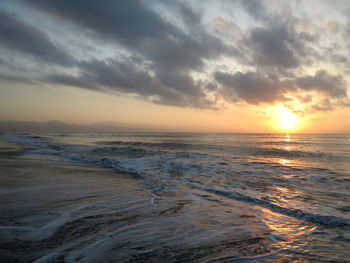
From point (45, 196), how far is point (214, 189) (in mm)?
5626

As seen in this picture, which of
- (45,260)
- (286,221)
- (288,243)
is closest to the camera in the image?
(45,260)

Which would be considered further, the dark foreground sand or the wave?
the wave

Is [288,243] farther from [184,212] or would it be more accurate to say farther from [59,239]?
[59,239]

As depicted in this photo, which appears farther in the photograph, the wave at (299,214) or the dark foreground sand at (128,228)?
the wave at (299,214)

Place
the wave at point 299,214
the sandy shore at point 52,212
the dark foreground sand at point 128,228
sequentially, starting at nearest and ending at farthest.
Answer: the dark foreground sand at point 128,228 < the sandy shore at point 52,212 < the wave at point 299,214

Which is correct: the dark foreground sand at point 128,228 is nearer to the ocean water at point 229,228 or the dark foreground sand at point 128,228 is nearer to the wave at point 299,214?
the ocean water at point 229,228

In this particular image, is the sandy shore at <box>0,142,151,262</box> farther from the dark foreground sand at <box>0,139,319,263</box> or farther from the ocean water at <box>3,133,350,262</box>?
the ocean water at <box>3,133,350,262</box>

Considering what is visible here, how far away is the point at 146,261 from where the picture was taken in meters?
3.04

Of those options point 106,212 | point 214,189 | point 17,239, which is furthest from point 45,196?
point 214,189

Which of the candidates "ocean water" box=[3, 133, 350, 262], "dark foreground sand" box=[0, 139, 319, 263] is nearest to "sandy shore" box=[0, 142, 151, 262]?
"dark foreground sand" box=[0, 139, 319, 263]

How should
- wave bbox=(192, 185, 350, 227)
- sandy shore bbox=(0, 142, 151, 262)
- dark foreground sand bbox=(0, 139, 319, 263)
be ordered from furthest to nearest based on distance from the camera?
wave bbox=(192, 185, 350, 227), sandy shore bbox=(0, 142, 151, 262), dark foreground sand bbox=(0, 139, 319, 263)

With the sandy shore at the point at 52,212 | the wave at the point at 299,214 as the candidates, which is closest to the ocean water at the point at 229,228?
the wave at the point at 299,214

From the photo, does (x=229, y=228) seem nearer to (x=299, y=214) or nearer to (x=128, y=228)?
(x=128, y=228)

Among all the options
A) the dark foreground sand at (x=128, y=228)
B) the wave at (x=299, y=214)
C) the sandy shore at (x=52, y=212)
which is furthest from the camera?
the wave at (x=299, y=214)
